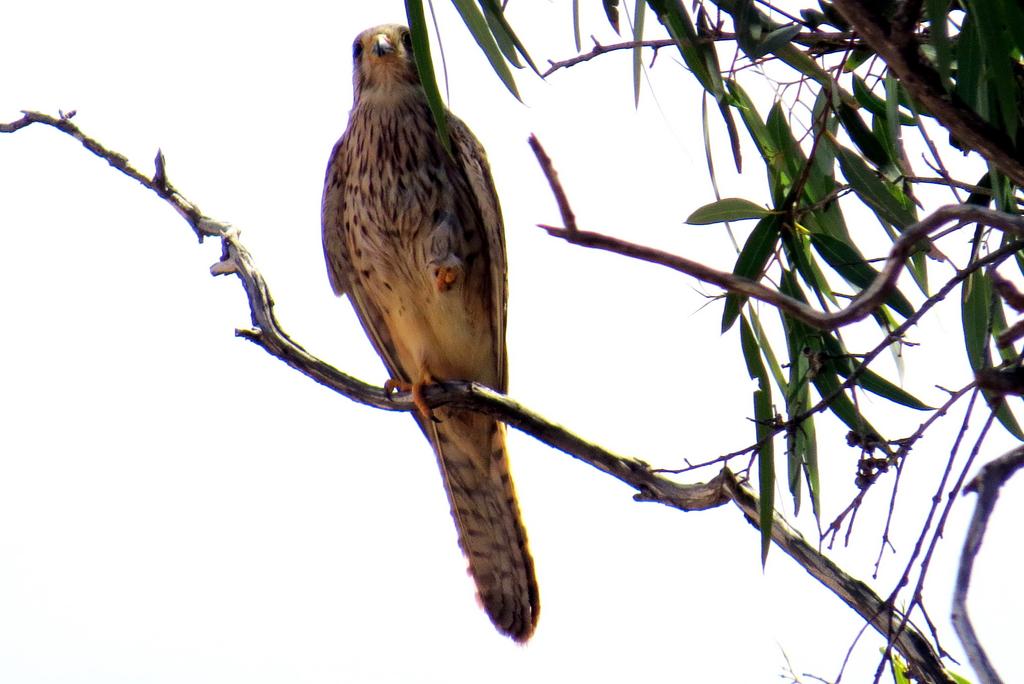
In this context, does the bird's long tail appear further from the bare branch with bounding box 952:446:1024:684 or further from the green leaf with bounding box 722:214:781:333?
the bare branch with bounding box 952:446:1024:684

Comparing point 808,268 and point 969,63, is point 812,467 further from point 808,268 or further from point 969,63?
point 969,63

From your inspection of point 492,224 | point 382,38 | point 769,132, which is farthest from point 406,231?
point 769,132

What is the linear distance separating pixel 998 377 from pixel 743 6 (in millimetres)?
1239

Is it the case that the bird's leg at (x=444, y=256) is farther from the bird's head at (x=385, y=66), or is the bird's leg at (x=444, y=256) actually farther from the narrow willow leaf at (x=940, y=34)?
the narrow willow leaf at (x=940, y=34)

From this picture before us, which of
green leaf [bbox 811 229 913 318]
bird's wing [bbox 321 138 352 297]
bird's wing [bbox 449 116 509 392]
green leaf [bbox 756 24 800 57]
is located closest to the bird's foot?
bird's wing [bbox 449 116 509 392]

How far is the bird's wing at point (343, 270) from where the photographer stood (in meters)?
4.37

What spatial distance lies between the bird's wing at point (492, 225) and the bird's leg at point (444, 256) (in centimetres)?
11

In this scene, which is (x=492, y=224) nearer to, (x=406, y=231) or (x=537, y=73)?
(x=406, y=231)

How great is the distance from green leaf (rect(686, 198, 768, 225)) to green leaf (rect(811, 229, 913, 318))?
9.1 inches

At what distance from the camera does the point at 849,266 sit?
2.65m

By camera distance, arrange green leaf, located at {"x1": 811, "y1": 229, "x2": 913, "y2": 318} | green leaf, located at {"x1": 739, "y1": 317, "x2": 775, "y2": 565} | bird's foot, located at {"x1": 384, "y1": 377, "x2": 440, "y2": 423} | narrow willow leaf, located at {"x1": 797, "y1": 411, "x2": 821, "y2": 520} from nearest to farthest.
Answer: green leaf, located at {"x1": 739, "y1": 317, "x2": 775, "y2": 565}
green leaf, located at {"x1": 811, "y1": 229, "x2": 913, "y2": 318}
narrow willow leaf, located at {"x1": 797, "y1": 411, "x2": 821, "y2": 520}
bird's foot, located at {"x1": 384, "y1": 377, "x2": 440, "y2": 423}

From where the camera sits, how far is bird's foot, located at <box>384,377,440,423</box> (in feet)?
11.6

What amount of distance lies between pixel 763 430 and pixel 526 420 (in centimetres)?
59

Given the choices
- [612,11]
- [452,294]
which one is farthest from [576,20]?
[452,294]
